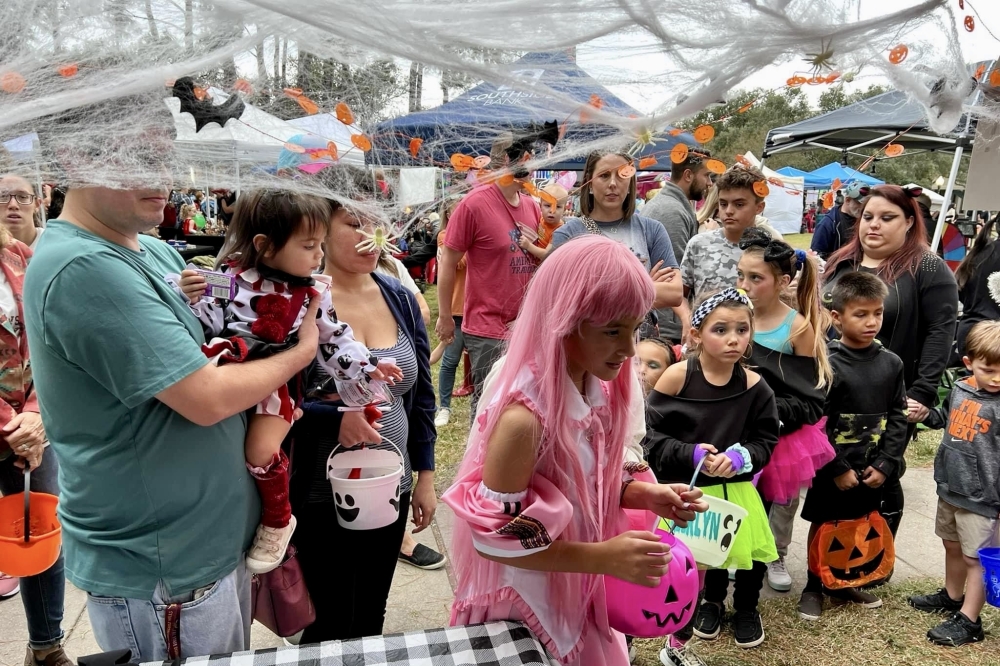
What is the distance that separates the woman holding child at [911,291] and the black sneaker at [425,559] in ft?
7.43

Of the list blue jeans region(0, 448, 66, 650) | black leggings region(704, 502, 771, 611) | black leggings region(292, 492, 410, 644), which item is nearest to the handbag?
black leggings region(292, 492, 410, 644)

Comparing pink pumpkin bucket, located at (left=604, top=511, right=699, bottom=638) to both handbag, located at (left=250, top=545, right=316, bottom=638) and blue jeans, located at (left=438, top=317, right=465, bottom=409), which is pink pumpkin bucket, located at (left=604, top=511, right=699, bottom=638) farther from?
blue jeans, located at (left=438, top=317, right=465, bottom=409)

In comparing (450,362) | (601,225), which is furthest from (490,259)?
(450,362)

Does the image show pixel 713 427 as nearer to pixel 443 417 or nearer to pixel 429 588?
pixel 429 588

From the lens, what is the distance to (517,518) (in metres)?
1.32

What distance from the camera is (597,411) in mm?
1541

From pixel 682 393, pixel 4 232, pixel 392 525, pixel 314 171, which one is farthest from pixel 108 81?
pixel 682 393

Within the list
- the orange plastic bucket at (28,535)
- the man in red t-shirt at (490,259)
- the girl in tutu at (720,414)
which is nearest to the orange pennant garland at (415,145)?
the orange plastic bucket at (28,535)

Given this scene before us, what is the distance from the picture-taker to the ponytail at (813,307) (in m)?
2.91

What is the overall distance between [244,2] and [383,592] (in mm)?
1746

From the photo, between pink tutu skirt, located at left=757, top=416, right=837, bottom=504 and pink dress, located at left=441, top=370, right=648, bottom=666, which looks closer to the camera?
pink dress, located at left=441, top=370, right=648, bottom=666

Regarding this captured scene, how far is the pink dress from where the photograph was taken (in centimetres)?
134

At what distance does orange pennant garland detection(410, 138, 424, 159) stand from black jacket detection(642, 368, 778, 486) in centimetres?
173

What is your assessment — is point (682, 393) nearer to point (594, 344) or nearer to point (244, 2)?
point (594, 344)
